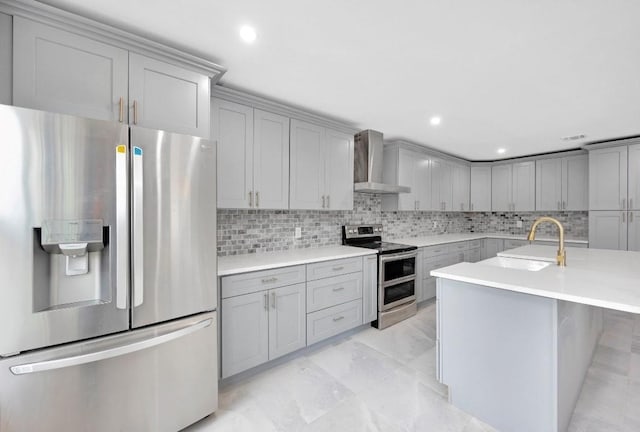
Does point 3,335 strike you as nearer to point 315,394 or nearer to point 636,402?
point 315,394

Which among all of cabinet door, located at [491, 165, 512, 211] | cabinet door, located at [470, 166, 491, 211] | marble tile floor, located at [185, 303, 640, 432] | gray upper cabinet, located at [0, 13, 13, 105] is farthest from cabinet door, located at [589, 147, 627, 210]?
gray upper cabinet, located at [0, 13, 13, 105]

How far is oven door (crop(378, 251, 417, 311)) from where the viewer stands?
10.2ft

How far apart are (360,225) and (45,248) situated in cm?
312

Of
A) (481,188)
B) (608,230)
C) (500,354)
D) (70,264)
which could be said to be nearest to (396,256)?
(500,354)

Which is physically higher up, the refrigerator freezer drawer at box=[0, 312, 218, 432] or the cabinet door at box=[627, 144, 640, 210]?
the cabinet door at box=[627, 144, 640, 210]

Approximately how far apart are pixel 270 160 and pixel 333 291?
4.68ft

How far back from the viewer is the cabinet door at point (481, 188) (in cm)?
535

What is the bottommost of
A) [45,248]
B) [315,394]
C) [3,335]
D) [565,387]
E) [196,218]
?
[315,394]

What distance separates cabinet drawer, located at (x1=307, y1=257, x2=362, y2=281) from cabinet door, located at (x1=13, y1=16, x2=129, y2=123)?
1.83m

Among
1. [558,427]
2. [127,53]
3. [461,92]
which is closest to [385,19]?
[461,92]

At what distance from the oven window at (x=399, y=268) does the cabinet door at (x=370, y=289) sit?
16 centimetres

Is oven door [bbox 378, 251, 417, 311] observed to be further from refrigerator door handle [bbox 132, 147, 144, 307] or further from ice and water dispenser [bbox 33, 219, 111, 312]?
ice and water dispenser [bbox 33, 219, 111, 312]

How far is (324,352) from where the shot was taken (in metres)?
2.59

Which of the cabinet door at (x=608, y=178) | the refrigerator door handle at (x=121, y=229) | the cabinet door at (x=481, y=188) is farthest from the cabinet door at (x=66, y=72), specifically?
the cabinet door at (x=608, y=178)
